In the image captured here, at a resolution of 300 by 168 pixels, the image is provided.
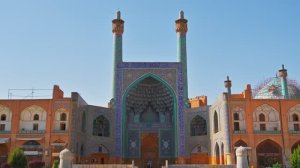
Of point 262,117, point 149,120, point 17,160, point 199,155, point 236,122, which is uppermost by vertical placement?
point 149,120

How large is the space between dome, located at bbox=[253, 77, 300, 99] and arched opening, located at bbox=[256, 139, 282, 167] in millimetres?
9089

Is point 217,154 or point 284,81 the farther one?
point 284,81

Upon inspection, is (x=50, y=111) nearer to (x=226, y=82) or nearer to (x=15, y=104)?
(x=15, y=104)

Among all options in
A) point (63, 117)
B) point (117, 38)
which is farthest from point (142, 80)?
point (63, 117)

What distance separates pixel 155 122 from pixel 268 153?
1083cm

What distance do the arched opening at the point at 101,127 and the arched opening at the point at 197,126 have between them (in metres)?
7.37

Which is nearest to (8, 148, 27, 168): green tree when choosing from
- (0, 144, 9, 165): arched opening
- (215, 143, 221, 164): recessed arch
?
(0, 144, 9, 165): arched opening

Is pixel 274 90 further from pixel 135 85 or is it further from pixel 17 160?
pixel 17 160

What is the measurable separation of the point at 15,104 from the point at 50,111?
2.85 meters

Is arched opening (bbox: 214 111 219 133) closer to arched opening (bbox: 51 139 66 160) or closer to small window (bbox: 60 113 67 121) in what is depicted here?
small window (bbox: 60 113 67 121)

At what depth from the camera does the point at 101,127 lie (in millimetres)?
34062

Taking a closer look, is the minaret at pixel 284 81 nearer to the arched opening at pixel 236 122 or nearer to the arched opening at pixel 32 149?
the arched opening at pixel 236 122

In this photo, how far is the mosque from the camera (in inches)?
1154

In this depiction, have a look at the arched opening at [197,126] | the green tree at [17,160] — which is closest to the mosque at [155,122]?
the arched opening at [197,126]
